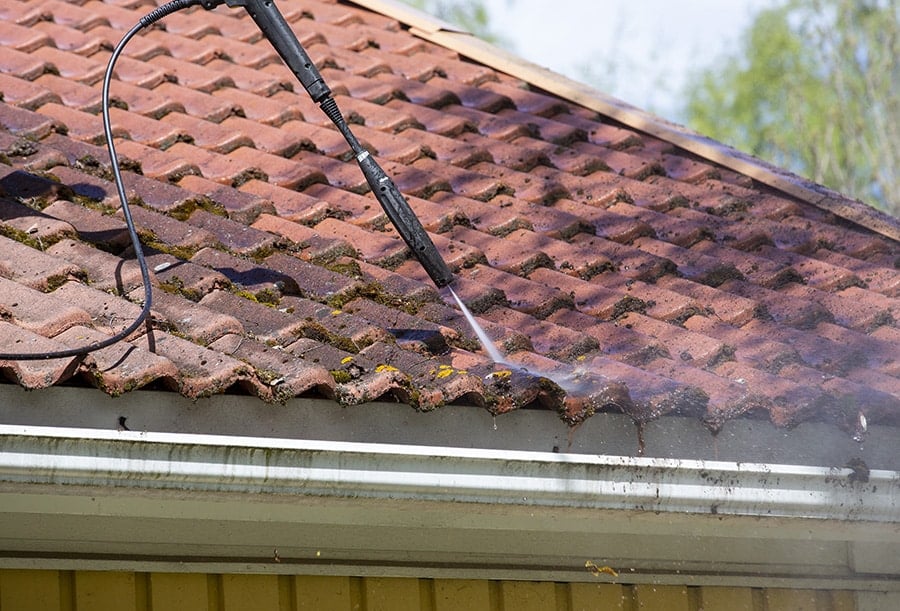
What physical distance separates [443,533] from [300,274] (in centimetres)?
93

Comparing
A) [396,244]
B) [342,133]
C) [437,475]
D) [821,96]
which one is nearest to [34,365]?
[437,475]

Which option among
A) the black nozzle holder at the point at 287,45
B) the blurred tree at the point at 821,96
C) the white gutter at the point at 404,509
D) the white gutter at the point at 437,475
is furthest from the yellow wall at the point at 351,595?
the blurred tree at the point at 821,96

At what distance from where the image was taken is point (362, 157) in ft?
11.5

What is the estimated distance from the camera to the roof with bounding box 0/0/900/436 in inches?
120

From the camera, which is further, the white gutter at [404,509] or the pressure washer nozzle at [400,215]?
the pressure washer nozzle at [400,215]

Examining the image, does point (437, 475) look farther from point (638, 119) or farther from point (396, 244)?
point (638, 119)

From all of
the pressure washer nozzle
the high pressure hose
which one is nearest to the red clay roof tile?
the high pressure hose

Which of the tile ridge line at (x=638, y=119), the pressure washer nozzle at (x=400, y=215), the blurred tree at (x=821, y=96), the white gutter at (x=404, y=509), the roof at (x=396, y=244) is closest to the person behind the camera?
the white gutter at (x=404, y=509)

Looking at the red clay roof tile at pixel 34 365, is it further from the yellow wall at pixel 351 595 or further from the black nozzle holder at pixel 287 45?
the black nozzle holder at pixel 287 45

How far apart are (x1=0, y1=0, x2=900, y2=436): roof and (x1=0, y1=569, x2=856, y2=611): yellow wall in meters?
0.72

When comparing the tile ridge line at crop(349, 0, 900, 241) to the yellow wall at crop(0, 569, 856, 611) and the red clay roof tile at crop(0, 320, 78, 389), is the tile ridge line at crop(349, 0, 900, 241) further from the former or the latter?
the red clay roof tile at crop(0, 320, 78, 389)

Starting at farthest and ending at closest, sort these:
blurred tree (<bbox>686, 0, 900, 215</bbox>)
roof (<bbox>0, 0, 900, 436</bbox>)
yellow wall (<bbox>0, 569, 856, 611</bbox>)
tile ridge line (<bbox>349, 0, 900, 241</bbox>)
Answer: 1. blurred tree (<bbox>686, 0, 900, 215</bbox>)
2. tile ridge line (<bbox>349, 0, 900, 241</bbox>)
3. yellow wall (<bbox>0, 569, 856, 611</bbox>)
4. roof (<bbox>0, 0, 900, 436</bbox>)

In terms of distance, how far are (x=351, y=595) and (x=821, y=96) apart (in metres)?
24.8

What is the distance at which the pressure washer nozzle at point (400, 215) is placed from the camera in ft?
11.5
